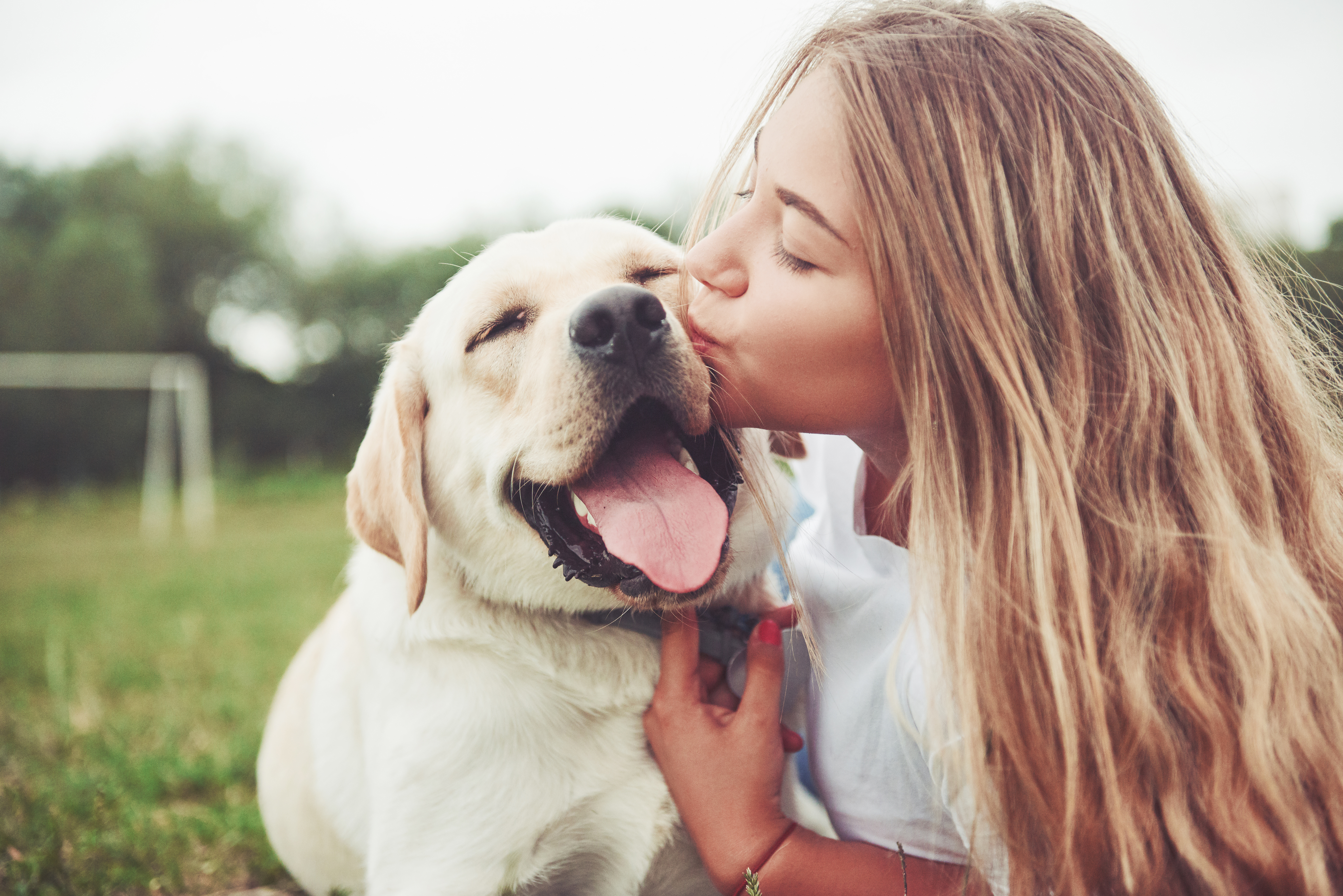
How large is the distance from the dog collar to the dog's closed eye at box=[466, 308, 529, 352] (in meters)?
0.70

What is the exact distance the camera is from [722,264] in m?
1.85

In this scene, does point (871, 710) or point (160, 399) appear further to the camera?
point (160, 399)

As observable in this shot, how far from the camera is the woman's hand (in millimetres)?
1771

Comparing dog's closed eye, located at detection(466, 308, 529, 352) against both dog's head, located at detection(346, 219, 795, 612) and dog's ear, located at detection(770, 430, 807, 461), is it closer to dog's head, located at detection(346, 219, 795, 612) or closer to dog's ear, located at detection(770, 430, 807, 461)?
dog's head, located at detection(346, 219, 795, 612)

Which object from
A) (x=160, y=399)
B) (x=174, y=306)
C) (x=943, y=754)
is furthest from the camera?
(x=174, y=306)

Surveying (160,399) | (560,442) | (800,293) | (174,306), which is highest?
(800,293)

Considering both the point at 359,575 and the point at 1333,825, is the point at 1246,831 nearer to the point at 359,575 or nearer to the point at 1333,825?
the point at 1333,825

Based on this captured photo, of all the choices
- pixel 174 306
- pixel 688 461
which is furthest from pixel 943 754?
pixel 174 306

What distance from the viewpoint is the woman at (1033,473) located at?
1.46 m

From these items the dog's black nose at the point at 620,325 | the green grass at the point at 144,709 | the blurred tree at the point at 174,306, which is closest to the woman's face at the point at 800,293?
the dog's black nose at the point at 620,325

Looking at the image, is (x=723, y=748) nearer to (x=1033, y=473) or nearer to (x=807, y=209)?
(x=1033, y=473)

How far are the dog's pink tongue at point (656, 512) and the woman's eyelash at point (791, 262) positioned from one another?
50 centimetres

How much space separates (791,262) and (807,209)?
0.10 metres

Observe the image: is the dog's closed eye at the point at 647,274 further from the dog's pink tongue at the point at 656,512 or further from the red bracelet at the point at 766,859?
the red bracelet at the point at 766,859
